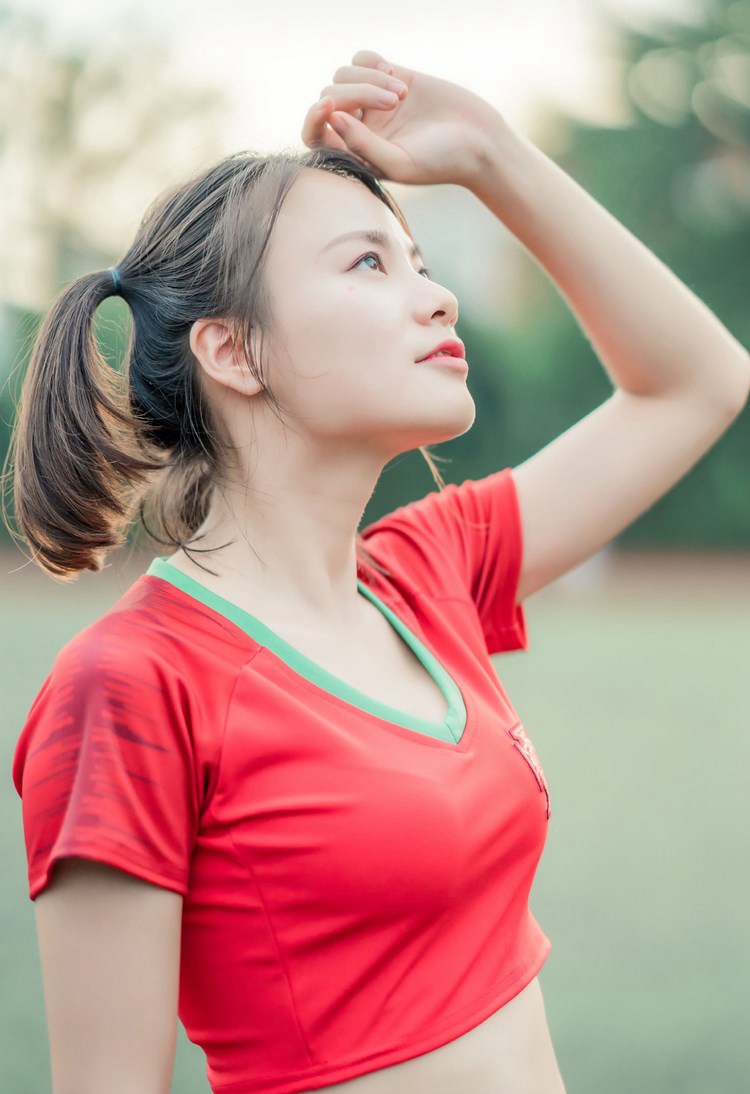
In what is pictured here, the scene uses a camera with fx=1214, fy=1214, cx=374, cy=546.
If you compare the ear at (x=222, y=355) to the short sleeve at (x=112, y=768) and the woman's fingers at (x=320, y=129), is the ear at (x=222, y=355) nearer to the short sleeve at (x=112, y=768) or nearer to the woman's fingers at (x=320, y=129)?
the woman's fingers at (x=320, y=129)

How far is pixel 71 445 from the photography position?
138 centimetres

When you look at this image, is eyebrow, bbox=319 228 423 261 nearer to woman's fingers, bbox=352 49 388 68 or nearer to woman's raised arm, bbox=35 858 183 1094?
woman's fingers, bbox=352 49 388 68

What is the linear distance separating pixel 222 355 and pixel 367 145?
34 cm

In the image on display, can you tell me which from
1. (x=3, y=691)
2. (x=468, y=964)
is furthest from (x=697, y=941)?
(x=3, y=691)

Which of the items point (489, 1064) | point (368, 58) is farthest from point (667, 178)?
point (489, 1064)

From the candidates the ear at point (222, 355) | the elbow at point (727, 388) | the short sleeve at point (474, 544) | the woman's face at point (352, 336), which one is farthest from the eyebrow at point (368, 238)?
the elbow at point (727, 388)

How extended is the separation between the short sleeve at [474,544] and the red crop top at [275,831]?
1.24 ft

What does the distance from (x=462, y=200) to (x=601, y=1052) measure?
10782 millimetres

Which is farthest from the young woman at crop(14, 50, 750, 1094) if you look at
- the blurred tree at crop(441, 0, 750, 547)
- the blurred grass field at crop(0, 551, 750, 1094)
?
the blurred tree at crop(441, 0, 750, 547)

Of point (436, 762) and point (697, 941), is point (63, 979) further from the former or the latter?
point (697, 941)

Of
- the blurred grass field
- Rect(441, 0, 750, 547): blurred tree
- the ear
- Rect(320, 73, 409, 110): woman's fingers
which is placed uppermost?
Rect(441, 0, 750, 547): blurred tree

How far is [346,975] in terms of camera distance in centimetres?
116

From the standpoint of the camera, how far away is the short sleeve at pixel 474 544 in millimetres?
1624

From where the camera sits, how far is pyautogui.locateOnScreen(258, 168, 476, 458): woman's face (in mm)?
1337
